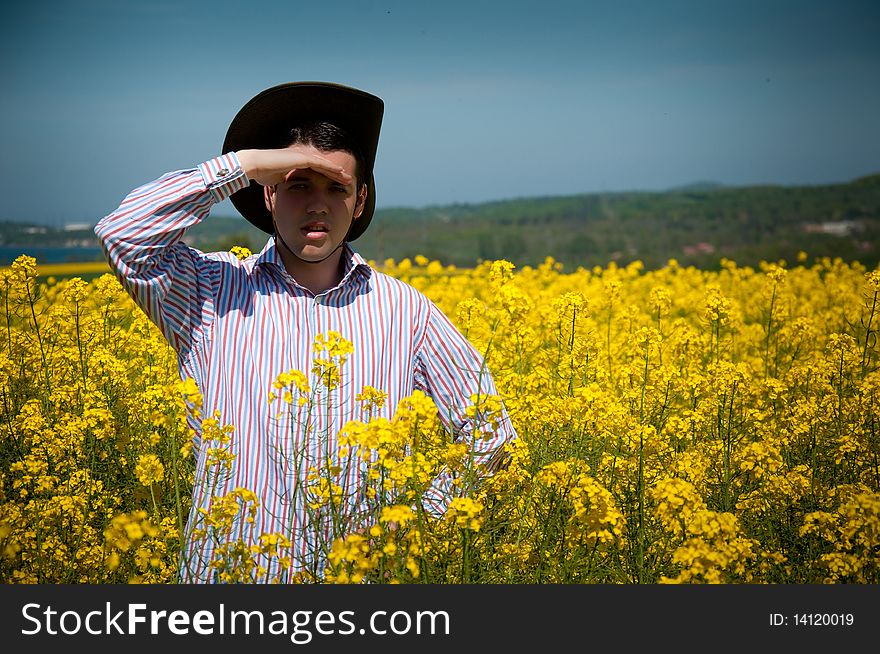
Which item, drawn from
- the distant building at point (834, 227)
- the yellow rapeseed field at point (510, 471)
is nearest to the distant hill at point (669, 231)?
the distant building at point (834, 227)

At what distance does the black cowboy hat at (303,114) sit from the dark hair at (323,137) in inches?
1.4

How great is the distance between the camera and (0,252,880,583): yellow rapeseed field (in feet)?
7.67

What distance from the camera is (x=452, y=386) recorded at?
108 inches

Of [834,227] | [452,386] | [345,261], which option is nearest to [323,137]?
[345,261]

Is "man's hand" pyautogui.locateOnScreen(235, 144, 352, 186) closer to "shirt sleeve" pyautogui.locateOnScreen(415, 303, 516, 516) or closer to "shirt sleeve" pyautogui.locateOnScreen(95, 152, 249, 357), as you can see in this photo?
"shirt sleeve" pyautogui.locateOnScreen(95, 152, 249, 357)

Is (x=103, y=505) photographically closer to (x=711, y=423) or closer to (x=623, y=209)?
(x=711, y=423)

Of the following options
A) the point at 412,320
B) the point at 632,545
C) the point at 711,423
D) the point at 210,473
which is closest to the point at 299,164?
the point at 412,320


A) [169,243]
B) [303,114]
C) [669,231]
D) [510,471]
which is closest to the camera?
[169,243]

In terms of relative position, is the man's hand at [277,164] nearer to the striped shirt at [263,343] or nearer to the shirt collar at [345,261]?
the striped shirt at [263,343]

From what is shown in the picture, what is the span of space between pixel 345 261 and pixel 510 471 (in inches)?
34.7

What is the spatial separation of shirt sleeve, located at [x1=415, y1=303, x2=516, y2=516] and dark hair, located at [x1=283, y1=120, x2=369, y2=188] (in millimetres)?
553

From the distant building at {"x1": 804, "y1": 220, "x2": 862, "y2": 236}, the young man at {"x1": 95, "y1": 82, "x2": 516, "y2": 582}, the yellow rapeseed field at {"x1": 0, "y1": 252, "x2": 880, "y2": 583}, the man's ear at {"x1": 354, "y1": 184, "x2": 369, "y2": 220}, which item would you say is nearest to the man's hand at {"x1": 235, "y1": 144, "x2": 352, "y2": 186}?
the young man at {"x1": 95, "y1": 82, "x2": 516, "y2": 582}

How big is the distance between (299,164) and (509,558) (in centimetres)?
141

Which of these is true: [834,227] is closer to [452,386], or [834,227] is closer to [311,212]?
[452,386]
